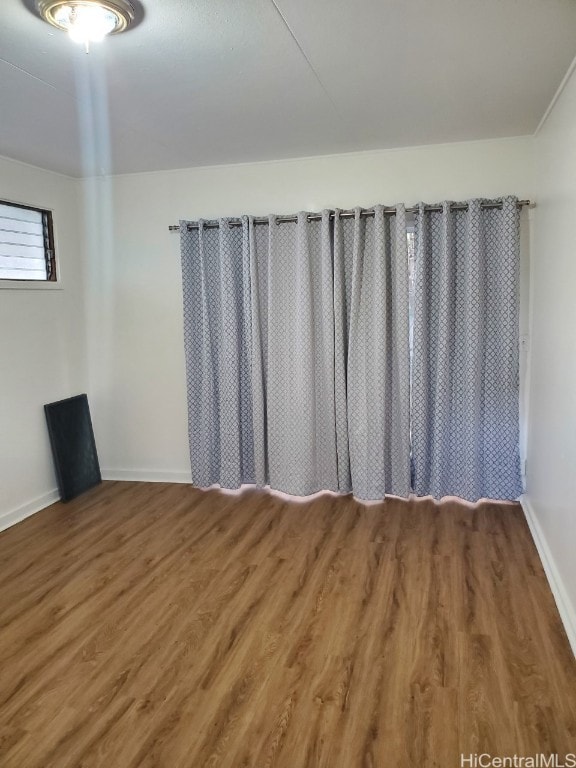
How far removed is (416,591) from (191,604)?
1093 millimetres

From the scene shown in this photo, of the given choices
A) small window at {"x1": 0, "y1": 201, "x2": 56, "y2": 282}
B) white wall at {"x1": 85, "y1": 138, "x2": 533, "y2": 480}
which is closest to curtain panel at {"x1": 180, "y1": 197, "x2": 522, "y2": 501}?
white wall at {"x1": 85, "y1": 138, "x2": 533, "y2": 480}

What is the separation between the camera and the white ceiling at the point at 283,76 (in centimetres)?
183

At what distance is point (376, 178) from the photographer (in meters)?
3.62

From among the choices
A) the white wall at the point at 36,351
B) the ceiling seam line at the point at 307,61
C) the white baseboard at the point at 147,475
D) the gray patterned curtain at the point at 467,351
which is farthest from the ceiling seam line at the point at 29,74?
the white baseboard at the point at 147,475

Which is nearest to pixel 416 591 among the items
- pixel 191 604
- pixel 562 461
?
pixel 562 461

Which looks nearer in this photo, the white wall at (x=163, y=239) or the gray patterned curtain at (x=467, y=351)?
the gray patterned curtain at (x=467, y=351)

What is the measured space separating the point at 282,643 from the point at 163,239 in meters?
3.00

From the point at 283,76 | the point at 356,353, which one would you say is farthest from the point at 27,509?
the point at 283,76

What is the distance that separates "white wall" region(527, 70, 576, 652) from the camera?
2.29 meters

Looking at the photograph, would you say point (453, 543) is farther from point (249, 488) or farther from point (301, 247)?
point (301, 247)

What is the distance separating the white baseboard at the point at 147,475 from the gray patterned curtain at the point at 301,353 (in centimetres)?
31

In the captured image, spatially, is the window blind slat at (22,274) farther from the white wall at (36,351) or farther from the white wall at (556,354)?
the white wall at (556,354)

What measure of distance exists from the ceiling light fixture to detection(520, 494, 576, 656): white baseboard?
2.81 m

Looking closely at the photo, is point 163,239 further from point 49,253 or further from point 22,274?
point 22,274
